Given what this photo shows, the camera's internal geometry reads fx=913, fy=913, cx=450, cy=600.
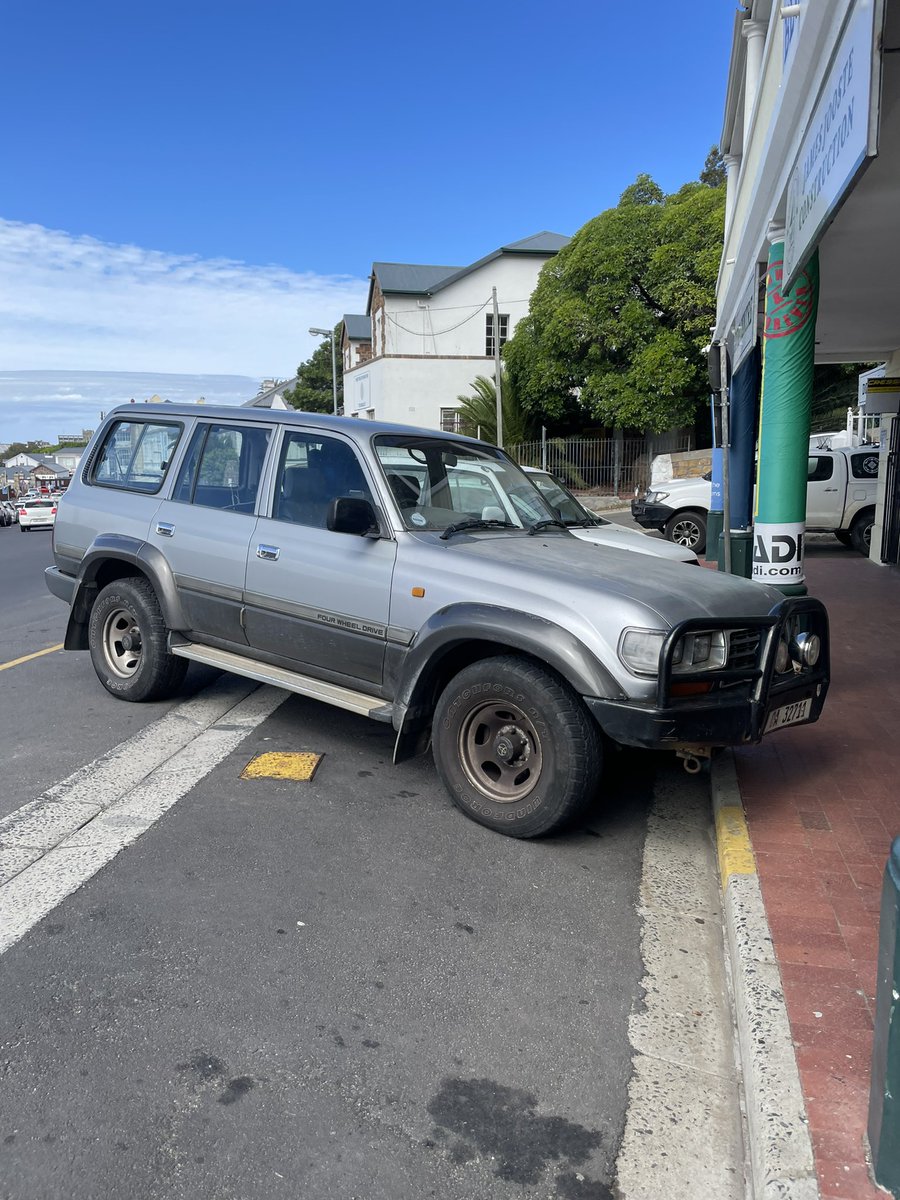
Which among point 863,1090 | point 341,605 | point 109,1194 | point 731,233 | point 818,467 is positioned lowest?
point 109,1194

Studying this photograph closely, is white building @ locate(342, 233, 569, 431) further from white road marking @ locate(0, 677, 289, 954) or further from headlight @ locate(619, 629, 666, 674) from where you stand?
headlight @ locate(619, 629, 666, 674)

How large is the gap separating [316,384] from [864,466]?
59.4 meters

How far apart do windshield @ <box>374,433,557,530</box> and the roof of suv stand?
0.08 meters

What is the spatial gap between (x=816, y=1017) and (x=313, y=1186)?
160 cm

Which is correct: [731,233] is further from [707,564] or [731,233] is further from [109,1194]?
[109,1194]

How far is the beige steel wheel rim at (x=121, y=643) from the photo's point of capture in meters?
6.21

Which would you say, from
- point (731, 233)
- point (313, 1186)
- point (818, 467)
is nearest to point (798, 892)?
point (313, 1186)

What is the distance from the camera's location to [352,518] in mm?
4777

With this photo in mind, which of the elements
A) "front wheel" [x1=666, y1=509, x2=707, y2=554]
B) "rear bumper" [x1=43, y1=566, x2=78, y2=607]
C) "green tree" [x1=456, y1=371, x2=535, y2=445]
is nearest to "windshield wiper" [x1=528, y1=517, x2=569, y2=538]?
"rear bumper" [x1=43, y1=566, x2=78, y2=607]

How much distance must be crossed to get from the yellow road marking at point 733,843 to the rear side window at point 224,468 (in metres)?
3.20

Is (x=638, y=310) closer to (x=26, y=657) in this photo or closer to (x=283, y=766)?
(x=26, y=657)

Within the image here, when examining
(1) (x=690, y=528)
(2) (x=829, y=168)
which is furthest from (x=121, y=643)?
(1) (x=690, y=528)

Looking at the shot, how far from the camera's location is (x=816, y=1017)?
2.87 meters

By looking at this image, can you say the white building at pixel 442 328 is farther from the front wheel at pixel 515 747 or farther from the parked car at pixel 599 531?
the front wheel at pixel 515 747
